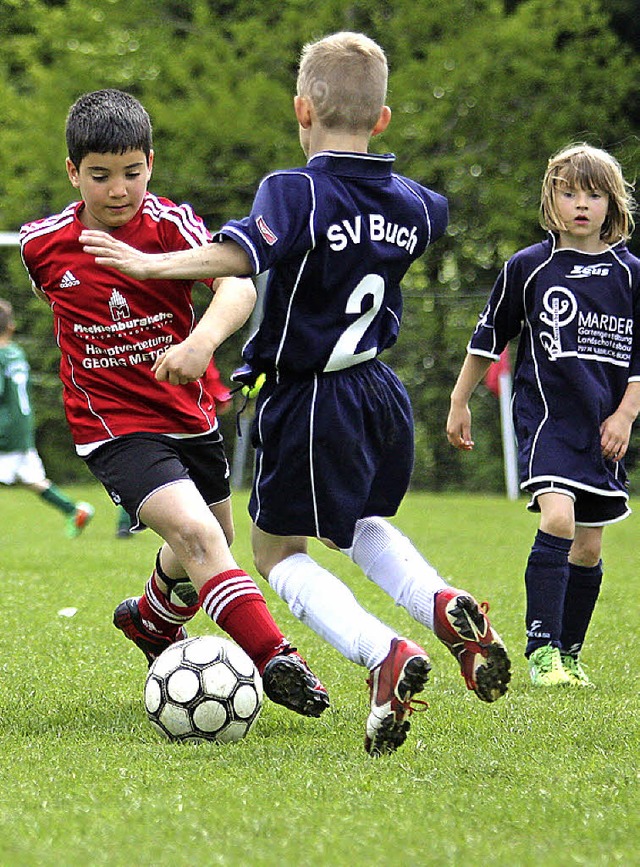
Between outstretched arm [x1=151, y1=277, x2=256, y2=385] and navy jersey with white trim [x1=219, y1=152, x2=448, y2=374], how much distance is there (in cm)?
9

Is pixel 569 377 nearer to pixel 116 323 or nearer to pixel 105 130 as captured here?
pixel 116 323

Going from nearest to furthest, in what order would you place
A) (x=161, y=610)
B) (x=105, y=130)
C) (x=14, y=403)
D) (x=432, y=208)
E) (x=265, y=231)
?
(x=265, y=231), (x=432, y=208), (x=105, y=130), (x=161, y=610), (x=14, y=403)

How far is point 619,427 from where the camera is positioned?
5082 mm

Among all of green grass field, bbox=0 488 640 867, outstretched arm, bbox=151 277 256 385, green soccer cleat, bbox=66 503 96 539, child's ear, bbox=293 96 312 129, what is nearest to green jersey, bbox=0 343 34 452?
green soccer cleat, bbox=66 503 96 539

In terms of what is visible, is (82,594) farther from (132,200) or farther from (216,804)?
(216,804)

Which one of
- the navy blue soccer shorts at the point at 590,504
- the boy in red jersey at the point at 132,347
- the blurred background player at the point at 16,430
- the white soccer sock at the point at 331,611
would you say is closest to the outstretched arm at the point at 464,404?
the navy blue soccer shorts at the point at 590,504

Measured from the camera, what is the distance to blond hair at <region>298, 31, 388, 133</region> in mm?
3717

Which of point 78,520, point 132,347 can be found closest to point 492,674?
point 132,347

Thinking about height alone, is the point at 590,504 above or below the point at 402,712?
below

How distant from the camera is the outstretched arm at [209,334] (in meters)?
3.44

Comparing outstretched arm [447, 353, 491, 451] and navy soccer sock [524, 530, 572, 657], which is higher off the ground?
outstretched arm [447, 353, 491, 451]

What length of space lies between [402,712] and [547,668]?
167cm

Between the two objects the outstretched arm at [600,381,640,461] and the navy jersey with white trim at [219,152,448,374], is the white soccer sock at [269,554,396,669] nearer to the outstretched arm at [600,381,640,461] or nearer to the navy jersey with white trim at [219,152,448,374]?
the navy jersey with white trim at [219,152,448,374]

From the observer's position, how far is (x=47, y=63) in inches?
1095
